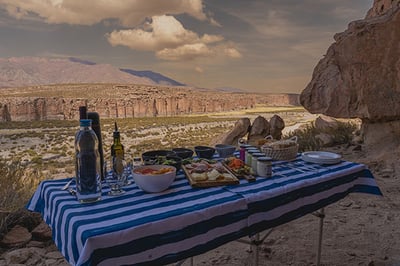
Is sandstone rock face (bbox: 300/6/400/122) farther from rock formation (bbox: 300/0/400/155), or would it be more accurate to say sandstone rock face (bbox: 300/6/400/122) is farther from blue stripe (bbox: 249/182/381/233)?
blue stripe (bbox: 249/182/381/233)

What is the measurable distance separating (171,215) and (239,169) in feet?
2.43

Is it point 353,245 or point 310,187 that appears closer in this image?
point 310,187

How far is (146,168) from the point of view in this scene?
1.84 metres

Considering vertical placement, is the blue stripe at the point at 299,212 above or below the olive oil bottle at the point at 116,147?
below

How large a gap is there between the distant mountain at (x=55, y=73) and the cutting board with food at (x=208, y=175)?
149570mm

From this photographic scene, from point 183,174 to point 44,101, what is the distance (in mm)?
52923

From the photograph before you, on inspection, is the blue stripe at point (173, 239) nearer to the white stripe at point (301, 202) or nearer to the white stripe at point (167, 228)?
the white stripe at point (167, 228)

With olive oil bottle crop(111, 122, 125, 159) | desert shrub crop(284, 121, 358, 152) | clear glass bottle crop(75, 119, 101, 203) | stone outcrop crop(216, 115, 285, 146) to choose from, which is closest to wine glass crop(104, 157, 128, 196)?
olive oil bottle crop(111, 122, 125, 159)

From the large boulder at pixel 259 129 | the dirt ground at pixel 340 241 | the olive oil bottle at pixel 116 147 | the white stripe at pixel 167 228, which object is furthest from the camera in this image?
the large boulder at pixel 259 129

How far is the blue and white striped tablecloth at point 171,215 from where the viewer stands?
4.32ft

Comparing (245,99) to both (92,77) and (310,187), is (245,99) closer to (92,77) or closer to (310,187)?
(310,187)

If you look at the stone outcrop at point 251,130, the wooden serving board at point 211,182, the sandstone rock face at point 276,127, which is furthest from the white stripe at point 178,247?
the sandstone rock face at point 276,127

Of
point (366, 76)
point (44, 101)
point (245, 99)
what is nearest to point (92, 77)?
point (245, 99)

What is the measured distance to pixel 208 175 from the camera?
191 centimetres
